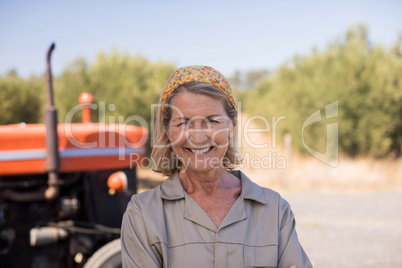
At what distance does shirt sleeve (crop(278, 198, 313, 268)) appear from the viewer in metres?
1.45

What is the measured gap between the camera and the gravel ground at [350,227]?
5078mm

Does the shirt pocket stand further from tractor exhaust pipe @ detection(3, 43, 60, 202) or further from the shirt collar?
tractor exhaust pipe @ detection(3, 43, 60, 202)

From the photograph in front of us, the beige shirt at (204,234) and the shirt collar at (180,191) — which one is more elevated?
the shirt collar at (180,191)

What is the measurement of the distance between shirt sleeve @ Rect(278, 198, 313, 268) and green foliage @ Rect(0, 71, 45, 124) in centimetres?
1241

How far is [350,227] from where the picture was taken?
22.4 feet

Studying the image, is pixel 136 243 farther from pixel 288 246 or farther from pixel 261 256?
pixel 288 246

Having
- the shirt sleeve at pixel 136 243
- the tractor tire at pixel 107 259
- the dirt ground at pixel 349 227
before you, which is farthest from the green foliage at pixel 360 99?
the shirt sleeve at pixel 136 243

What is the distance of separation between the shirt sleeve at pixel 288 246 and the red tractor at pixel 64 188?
5.85ft

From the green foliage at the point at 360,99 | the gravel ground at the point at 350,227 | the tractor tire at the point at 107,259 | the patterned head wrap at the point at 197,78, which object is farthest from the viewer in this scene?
the green foliage at the point at 360,99

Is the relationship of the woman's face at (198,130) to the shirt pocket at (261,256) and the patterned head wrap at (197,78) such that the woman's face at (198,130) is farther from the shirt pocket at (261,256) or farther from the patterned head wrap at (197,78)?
the shirt pocket at (261,256)

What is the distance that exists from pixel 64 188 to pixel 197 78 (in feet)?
7.64

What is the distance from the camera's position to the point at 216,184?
1644 mm

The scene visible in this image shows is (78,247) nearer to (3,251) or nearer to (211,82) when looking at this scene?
(3,251)
